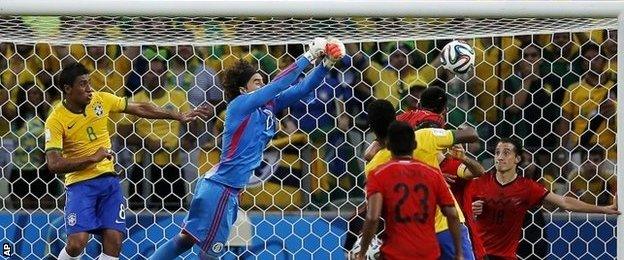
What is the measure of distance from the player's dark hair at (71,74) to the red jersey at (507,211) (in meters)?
2.10

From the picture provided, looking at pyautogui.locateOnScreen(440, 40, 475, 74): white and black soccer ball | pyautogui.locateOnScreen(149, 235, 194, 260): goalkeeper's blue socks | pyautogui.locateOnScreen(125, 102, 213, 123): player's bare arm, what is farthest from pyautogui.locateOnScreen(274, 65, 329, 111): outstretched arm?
pyautogui.locateOnScreen(149, 235, 194, 260): goalkeeper's blue socks

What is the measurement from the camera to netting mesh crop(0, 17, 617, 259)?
28.4 feet

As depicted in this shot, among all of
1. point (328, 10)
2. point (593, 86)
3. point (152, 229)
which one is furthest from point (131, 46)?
point (593, 86)

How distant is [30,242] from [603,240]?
3206mm

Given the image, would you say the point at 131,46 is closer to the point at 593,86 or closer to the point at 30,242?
the point at 30,242

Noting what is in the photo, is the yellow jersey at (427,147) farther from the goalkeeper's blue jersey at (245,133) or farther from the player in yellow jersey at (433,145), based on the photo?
the goalkeeper's blue jersey at (245,133)

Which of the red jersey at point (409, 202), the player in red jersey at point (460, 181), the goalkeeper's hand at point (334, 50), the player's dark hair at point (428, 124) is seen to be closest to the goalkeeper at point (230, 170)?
the goalkeeper's hand at point (334, 50)

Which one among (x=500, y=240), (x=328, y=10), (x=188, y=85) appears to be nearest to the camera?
(x=328, y=10)

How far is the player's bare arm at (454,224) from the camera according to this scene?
6.68 m

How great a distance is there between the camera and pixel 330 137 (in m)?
8.79

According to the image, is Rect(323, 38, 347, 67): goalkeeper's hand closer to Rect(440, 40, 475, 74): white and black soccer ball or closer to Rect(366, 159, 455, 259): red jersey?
Rect(366, 159, 455, 259): red jersey

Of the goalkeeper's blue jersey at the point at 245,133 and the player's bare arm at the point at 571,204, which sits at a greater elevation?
the goalkeeper's blue jersey at the point at 245,133

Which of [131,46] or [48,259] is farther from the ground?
[131,46]

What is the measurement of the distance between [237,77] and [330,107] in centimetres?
124
